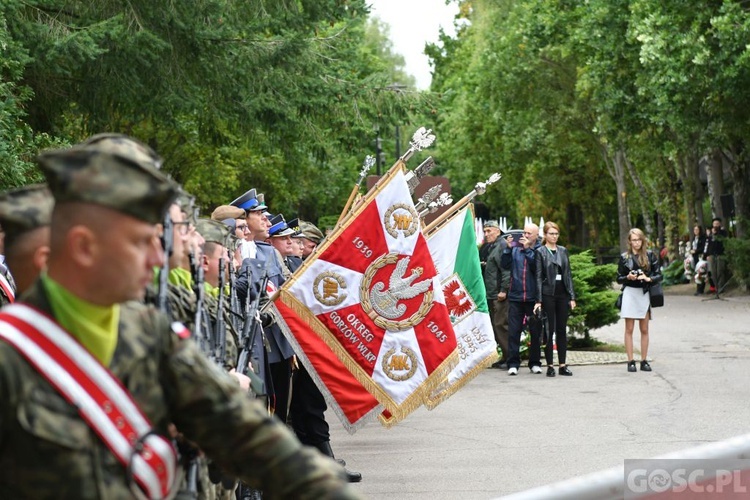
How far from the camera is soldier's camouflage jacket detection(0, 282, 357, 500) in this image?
247cm

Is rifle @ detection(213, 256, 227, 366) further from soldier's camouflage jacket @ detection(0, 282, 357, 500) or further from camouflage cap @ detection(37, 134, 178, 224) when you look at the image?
camouflage cap @ detection(37, 134, 178, 224)

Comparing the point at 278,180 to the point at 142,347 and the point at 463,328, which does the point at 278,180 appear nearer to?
the point at 463,328

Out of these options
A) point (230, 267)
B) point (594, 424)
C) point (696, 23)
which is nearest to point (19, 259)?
point (230, 267)

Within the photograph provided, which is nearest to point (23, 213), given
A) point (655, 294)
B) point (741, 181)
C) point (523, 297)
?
point (655, 294)

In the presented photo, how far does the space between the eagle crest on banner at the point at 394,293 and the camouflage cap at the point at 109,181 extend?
7.04 metres

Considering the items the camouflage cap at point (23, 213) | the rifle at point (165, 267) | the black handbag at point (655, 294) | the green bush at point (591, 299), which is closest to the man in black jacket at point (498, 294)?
the green bush at point (591, 299)

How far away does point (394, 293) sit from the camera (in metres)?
9.70

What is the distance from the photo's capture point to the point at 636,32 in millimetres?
29078

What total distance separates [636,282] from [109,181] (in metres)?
13.7

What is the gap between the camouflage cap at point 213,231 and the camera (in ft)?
20.6

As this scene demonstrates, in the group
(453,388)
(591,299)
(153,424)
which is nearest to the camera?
(153,424)

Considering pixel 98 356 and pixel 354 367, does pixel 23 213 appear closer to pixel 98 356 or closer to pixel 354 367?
pixel 98 356

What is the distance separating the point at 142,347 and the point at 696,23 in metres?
26.6

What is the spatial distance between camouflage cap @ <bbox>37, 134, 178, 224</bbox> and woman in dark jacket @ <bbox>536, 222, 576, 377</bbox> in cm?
1384
